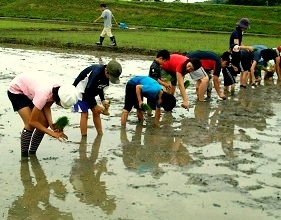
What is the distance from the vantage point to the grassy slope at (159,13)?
35312mm

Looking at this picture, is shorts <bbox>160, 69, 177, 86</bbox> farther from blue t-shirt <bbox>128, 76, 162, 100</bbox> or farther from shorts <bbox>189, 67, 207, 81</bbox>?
blue t-shirt <bbox>128, 76, 162, 100</bbox>

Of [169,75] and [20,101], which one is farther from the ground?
[20,101]

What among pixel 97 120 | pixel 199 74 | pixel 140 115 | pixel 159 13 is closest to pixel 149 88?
pixel 140 115

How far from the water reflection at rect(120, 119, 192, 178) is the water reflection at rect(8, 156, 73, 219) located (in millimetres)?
1049

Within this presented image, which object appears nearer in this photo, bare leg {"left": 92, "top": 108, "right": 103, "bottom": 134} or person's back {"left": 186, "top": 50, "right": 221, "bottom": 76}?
bare leg {"left": 92, "top": 108, "right": 103, "bottom": 134}

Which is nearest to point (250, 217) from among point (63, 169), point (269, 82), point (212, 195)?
point (212, 195)

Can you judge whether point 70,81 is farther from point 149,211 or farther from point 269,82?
point 149,211

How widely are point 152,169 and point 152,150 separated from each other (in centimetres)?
89

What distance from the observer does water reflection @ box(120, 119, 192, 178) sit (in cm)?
613

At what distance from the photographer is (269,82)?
545 inches

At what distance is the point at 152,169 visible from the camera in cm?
600

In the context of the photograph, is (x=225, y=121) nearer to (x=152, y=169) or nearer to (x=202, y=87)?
(x=202, y=87)

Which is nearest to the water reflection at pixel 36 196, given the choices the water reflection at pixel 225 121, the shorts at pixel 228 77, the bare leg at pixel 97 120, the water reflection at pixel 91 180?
the water reflection at pixel 91 180

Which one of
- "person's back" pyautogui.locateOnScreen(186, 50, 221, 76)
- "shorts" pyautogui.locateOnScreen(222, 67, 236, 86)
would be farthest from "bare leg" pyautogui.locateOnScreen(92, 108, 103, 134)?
"shorts" pyautogui.locateOnScreen(222, 67, 236, 86)
